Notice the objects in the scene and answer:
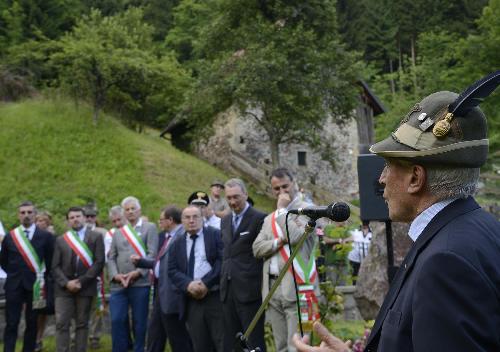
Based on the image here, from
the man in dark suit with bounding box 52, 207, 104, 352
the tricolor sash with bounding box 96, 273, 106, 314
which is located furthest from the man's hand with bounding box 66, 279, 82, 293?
the tricolor sash with bounding box 96, 273, 106, 314

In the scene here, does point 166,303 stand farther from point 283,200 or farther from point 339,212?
point 339,212

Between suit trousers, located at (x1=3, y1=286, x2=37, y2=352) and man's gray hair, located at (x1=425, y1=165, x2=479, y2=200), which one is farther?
suit trousers, located at (x1=3, y1=286, x2=37, y2=352)

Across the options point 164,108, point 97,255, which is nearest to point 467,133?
point 97,255

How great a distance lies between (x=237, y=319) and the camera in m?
6.87

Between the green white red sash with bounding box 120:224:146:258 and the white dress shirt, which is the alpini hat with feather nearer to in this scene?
the green white red sash with bounding box 120:224:146:258

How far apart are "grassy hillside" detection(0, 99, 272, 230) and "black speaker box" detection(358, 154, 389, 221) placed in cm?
1399

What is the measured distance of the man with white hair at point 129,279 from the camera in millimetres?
8656

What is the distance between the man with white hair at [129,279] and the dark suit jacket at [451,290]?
22.9ft

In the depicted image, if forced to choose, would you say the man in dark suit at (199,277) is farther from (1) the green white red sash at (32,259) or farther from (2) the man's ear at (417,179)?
(2) the man's ear at (417,179)

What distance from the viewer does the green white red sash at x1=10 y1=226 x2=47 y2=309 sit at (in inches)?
360

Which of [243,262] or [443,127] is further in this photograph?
[243,262]

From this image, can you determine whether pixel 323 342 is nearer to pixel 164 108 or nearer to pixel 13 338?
pixel 13 338

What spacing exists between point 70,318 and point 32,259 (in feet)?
3.43

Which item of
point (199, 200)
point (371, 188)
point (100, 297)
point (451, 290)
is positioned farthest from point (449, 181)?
point (100, 297)
